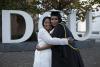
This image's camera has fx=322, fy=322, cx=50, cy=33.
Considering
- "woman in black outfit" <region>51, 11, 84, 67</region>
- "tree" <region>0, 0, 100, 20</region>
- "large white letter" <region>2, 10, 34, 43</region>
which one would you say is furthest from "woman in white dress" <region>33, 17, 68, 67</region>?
"tree" <region>0, 0, 100, 20</region>

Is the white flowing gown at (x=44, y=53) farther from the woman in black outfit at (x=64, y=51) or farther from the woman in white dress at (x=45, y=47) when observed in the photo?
the woman in black outfit at (x=64, y=51)

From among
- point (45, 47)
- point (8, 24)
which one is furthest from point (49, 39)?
Answer: point (8, 24)

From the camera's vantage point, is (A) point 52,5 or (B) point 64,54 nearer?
(B) point 64,54

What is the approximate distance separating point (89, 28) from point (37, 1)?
78.7 inches

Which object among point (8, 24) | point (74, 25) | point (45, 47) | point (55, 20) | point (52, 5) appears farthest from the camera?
point (52, 5)

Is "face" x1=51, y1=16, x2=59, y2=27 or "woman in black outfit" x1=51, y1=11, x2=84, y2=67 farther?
"face" x1=51, y1=16, x2=59, y2=27

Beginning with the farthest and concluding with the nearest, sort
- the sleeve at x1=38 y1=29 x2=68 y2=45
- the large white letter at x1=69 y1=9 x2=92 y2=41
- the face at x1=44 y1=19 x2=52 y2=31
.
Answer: the large white letter at x1=69 y1=9 x2=92 y2=41 < the face at x1=44 y1=19 x2=52 y2=31 < the sleeve at x1=38 y1=29 x2=68 y2=45

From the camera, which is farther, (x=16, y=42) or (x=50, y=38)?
(x=16, y=42)

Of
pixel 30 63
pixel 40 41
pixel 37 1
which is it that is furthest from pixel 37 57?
pixel 37 1

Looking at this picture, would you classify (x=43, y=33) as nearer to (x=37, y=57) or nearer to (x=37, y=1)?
(x=37, y=57)

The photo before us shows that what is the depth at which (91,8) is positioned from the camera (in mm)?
10406

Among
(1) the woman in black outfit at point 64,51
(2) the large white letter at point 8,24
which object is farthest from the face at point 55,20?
(2) the large white letter at point 8,24

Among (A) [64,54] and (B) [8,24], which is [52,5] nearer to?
(B) [8,24]

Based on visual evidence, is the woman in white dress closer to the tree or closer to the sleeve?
the sleeve
